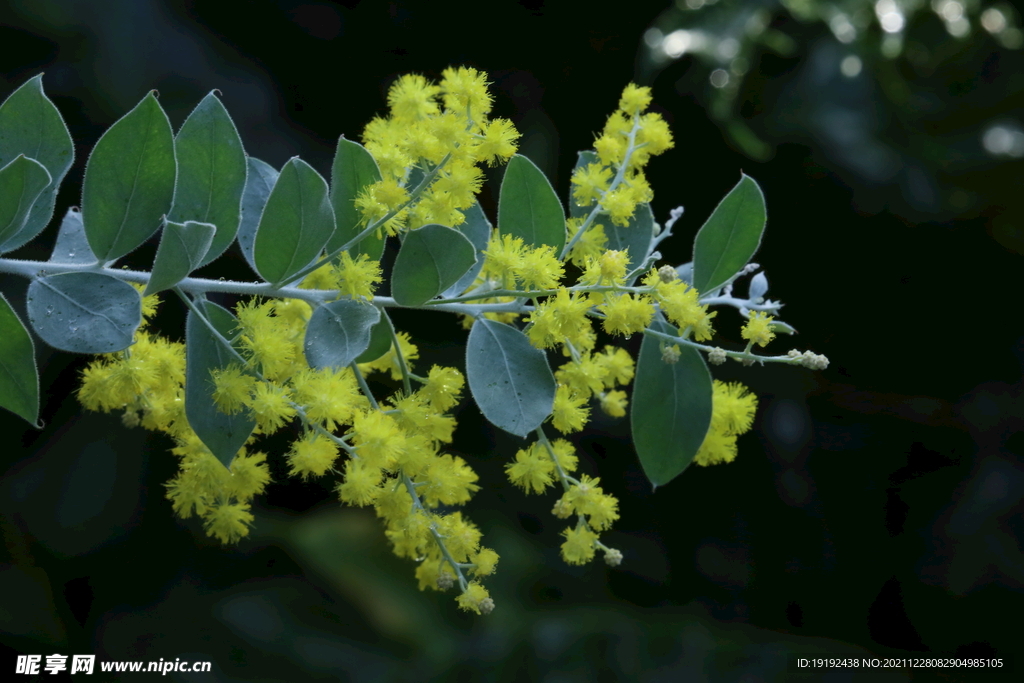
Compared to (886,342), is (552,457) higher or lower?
lower

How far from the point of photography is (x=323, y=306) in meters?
0.85

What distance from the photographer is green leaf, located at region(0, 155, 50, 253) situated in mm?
716

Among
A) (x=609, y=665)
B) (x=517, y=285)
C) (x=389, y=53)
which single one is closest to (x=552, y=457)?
(x=517, y=285)

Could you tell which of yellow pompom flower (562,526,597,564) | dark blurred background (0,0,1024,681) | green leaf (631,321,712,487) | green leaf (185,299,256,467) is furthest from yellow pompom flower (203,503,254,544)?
dark blurred background (0,0,1024,681)

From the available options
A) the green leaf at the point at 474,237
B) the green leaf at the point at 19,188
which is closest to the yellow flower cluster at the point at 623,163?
the green leaf at the point at 474,237

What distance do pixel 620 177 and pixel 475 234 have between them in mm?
210

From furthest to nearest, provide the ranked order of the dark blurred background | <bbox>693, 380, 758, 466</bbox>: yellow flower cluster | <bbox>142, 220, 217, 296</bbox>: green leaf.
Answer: the dark blurred background < <bbox>693, 380, 758, 466</bbox>: yellow flower cluster < <bbox>142, 220, 217, 296</bbox>: green leaf

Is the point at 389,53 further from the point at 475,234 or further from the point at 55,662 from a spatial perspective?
the point at 55,662

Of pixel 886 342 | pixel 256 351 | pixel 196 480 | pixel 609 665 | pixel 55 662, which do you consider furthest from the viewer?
pixel 886 342

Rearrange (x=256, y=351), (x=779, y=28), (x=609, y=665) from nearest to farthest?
(x=256, y=351), (x=609, y=665), (x=779, y=28)

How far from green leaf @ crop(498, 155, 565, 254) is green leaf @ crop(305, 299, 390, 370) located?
0.66 ft

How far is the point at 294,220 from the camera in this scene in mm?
828

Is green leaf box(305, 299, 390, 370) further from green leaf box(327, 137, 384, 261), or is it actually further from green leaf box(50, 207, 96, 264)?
green leaf box(50, 207, 96, 264)

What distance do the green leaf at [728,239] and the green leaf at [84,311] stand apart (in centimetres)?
67
